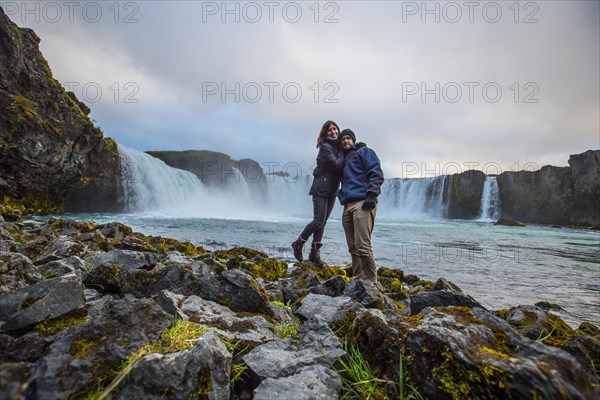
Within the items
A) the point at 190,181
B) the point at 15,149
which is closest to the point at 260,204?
the point at 190,181

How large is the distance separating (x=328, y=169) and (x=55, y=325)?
15.3ft

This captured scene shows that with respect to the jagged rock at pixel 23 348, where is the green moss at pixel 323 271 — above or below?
below

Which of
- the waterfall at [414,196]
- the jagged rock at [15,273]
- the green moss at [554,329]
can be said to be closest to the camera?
the jagged rock at [15,273]

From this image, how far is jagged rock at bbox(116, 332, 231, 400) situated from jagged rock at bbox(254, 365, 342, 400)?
0.70 feet

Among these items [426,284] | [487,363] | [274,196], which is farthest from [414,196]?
[487,363]

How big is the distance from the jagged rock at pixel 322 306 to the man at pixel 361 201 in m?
2.00

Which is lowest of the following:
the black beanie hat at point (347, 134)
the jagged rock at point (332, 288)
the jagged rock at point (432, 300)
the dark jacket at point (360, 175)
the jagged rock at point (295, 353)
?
the jagged rock at point (332, 288)

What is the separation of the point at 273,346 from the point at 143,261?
2.87m

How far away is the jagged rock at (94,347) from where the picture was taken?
4.17ft

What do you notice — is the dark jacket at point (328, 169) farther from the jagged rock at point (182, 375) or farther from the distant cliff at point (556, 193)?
the distant cliff at point (556, 193)

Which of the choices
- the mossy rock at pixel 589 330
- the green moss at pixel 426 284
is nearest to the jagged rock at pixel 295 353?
the mossy rock at pixel 589 330

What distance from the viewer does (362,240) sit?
4953 millimetres

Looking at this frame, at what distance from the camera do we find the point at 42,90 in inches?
771

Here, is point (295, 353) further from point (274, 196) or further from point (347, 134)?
point (274, 196)
